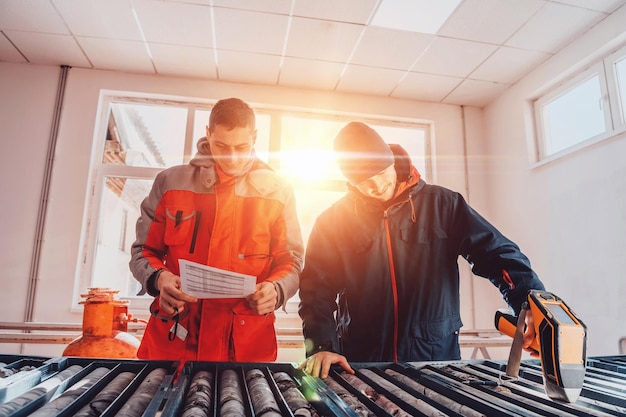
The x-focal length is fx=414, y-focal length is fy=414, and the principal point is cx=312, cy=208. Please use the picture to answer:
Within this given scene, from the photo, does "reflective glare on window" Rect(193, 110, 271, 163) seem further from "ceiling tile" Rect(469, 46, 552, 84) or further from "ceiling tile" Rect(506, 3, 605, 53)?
"ceiling tile" Rect(506, 3, 605, 53)

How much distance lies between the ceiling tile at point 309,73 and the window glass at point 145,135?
3.50 feet

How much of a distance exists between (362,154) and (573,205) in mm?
2599

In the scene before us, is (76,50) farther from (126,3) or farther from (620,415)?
(620,415)

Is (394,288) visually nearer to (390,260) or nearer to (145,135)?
(390,260)

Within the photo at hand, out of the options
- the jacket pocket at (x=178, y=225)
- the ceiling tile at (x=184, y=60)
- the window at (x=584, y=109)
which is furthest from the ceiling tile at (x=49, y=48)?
the window at (x=584, y=109)

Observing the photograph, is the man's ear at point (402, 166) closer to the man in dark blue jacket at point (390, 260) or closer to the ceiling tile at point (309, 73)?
the man in dark blue jacket at point (390, 260)

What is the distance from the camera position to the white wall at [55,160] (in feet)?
11.0

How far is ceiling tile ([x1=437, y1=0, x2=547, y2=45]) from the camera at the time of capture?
9.26 feet

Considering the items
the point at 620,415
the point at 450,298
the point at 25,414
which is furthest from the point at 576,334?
the point at 25,414

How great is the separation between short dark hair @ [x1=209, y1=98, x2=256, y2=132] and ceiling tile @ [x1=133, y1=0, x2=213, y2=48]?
1.72 meters

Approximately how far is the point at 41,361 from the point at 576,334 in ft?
3.60

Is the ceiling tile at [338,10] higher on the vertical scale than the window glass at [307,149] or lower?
higher

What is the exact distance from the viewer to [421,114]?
424 centimetres

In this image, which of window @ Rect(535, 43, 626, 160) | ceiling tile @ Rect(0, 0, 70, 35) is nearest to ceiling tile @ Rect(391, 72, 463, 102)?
window @ Rect(535, 43, 626, 160)
